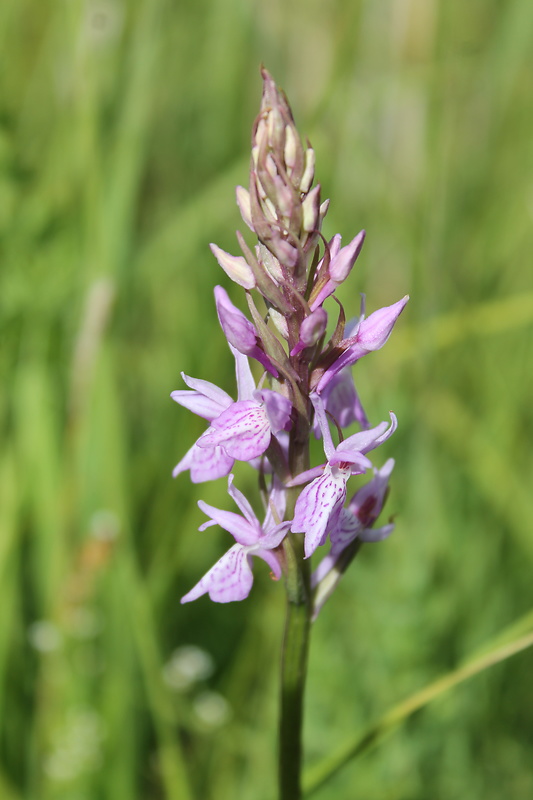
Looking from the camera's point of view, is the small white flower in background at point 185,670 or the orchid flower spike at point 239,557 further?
the small white flower in background at point 185,670

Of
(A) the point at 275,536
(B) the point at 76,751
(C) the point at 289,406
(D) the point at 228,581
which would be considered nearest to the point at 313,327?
(C) the point at 289,406

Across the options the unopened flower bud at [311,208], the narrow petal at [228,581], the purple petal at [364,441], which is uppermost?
the unopened flower bud at [311,208]

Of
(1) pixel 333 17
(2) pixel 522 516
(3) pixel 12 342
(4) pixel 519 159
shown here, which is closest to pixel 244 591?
(3) pixel 12 342

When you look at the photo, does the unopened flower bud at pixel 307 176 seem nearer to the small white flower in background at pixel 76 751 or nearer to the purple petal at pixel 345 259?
the purple petal at pixel 345 259

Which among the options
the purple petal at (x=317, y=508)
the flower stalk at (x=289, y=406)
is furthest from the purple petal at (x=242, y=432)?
the purple petal at (x=317, y=508)

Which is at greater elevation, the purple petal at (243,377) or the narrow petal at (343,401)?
the purple petal at (243,377)

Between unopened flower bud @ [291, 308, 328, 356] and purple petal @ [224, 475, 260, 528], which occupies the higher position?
unopened flower bud @ [291, 308, 328, 356]

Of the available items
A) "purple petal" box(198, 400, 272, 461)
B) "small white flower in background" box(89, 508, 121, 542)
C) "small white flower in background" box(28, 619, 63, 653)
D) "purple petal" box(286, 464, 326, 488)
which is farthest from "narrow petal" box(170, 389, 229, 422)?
"small white flower in background" box(28, 619, 63, 653)

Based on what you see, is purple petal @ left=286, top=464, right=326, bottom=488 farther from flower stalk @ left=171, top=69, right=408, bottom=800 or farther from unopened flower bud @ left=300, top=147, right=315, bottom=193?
unopened flower bud @ left=300, top=147, right=315, bottom=193

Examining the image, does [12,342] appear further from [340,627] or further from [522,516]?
[522,516]
